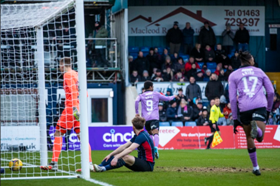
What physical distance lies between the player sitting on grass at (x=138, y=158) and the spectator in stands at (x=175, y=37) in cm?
1814

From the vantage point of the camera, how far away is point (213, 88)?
23.2 metres

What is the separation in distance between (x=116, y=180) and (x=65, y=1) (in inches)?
140

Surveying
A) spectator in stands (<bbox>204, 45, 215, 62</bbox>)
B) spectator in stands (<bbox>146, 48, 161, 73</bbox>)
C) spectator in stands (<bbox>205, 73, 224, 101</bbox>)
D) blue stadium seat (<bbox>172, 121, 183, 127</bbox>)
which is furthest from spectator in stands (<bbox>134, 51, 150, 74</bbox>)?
blue stadium seat (<bbox>172, 121, 183, 127</bbox>)

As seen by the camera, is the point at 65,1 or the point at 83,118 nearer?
the point at 83,118

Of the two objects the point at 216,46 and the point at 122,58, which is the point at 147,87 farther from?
the point at 216,46

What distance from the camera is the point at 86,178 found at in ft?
27.3

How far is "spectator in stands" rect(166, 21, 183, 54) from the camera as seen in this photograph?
27203mm

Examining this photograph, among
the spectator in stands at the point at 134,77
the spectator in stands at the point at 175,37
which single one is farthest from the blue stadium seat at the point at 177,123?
the spectator in stands at the point at 175,37

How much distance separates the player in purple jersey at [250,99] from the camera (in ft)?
27.6

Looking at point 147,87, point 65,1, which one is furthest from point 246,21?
point 65,1

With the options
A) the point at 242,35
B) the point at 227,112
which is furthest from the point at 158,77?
the point at 242,35

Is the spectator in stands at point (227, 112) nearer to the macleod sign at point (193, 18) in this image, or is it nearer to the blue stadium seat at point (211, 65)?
the blue stadium seat at point (211, 65)

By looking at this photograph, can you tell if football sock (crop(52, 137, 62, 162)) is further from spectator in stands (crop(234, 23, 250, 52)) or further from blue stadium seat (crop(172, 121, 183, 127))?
spectator in stands (crop(234, 23, 250, 52))

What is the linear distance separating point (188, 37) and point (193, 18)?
1.80 meters
